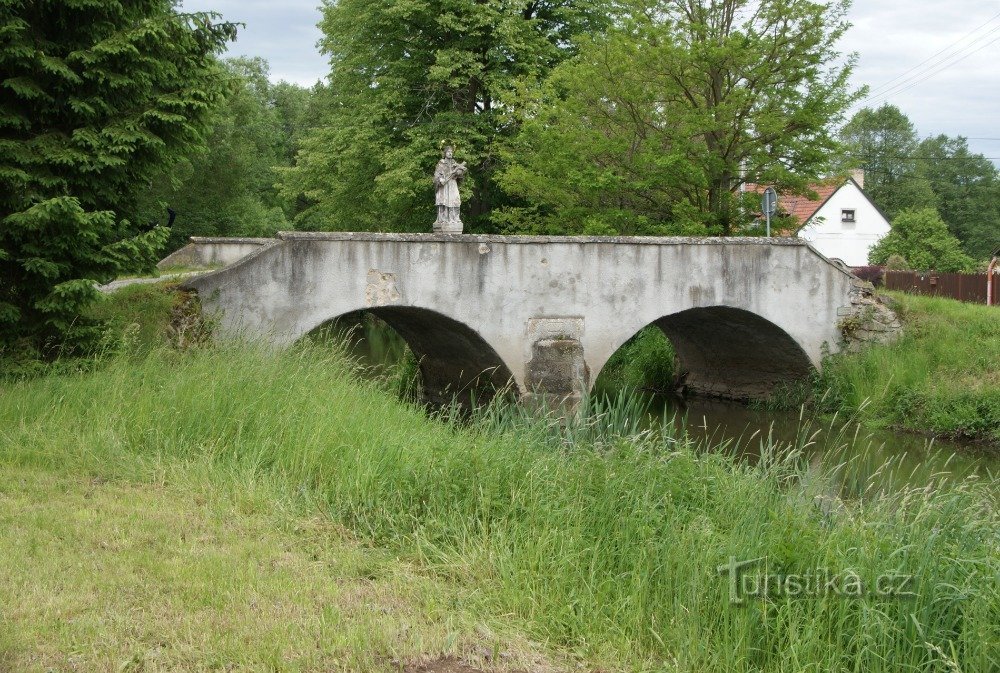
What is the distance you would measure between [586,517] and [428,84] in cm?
1710

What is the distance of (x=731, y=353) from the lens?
709 inches

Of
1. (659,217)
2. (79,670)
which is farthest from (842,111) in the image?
(79,670)

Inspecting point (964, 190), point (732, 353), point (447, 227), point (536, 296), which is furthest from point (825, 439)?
point (964, 190)

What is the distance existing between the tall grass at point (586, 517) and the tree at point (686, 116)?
10.2m

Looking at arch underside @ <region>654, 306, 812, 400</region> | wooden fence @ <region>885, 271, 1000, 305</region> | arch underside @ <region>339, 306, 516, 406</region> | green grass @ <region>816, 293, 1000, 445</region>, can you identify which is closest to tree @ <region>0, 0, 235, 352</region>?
arch underside @ <region>339, 306, 516, 406</region>

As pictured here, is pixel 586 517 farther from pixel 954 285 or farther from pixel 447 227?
pixel 954 285

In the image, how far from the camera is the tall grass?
4266mm

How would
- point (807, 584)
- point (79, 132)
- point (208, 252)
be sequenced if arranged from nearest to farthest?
point (807, 584) → point (79, 132) → point (208, 252)

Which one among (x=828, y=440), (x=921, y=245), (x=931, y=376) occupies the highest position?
(x=921, y=245)

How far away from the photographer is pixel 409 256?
1220cm

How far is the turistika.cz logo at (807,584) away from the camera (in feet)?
14.5

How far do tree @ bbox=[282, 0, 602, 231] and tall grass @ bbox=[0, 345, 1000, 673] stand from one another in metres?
12.5

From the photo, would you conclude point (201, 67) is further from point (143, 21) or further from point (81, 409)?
point (81, 409)

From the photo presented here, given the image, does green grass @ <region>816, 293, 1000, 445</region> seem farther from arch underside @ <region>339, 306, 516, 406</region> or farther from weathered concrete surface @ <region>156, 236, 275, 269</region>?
weathered concrete surface @ <region>156, 236, 275, 269</region>
